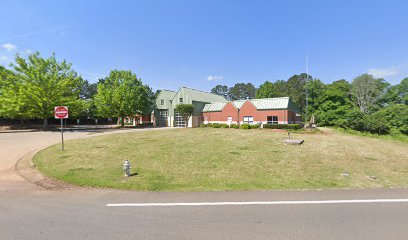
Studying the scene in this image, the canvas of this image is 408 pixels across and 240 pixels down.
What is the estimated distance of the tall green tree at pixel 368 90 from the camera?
1670 inches

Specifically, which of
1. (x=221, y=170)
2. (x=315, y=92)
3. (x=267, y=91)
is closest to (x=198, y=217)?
(x=221, y=170)

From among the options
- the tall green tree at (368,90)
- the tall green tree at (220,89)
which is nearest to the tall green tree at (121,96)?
the tall green tree at (368,90)

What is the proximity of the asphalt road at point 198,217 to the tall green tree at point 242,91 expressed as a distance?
335ft

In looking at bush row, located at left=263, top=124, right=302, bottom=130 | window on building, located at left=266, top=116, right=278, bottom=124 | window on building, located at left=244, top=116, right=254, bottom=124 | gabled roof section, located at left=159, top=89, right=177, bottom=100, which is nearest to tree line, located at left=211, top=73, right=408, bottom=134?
window on building, located at left=244, top=116, right=254, bottom=124

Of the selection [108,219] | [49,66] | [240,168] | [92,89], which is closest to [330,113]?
[240,168]

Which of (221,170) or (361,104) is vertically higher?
(361,104)

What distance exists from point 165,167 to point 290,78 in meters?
86.0

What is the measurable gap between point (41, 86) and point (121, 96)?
478 inches

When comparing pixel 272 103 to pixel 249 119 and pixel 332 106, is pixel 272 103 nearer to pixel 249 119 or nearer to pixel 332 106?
pixel 249 119

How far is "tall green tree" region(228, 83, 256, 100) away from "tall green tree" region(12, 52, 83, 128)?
87.3 m

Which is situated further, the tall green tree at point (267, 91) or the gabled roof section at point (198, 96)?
the tall green tree at point (267, 91)

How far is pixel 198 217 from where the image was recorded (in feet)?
14.5

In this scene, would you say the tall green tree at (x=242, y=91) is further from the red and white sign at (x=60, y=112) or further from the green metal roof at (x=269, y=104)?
the red and white sign at (x=60, y=112)

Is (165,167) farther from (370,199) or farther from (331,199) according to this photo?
(370,199)
